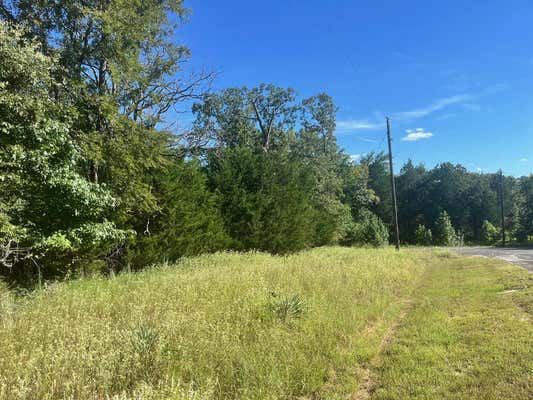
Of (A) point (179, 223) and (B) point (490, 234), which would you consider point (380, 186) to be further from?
(A) point (179, 223)

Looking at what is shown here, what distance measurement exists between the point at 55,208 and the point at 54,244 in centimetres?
86

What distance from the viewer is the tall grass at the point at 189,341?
293 cm

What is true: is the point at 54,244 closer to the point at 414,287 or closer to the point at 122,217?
the point at 122,217

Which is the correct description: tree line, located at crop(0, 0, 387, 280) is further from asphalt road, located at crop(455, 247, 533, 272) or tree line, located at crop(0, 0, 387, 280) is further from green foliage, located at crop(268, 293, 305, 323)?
asphalt road, located at crop(455, 247, 533, 272)

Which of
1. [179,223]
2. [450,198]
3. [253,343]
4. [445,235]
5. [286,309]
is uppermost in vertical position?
[450,198]

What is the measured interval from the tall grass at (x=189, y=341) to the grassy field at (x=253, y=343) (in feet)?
0.06

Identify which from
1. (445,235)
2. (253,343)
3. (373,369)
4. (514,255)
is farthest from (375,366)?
(445,235)

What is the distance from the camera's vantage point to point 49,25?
30.6 feet

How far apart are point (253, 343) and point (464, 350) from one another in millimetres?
2814

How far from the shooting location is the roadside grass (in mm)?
3229

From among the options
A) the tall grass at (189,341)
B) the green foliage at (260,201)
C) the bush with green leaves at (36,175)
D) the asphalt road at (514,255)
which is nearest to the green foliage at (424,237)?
the asphalt road at (514,255)

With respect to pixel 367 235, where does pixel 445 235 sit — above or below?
below

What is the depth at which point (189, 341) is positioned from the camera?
3.74m

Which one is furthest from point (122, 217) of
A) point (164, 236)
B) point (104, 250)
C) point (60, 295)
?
point (60, 295)
